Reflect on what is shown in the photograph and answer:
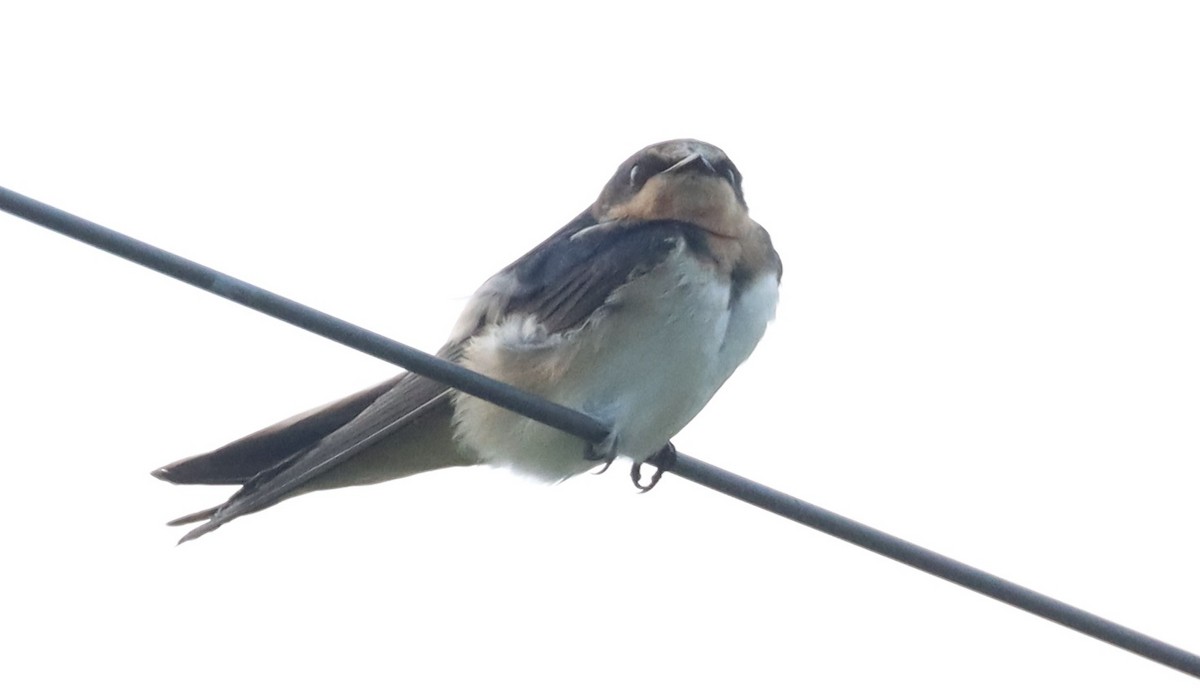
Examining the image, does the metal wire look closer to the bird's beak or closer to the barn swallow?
the barn swallow

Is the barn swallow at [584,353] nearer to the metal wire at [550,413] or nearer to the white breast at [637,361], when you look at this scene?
the white breast at [637,361]

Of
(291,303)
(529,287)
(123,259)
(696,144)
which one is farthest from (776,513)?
(696,144)

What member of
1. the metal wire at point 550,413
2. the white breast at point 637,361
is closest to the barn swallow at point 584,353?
the white breast at point 637,361

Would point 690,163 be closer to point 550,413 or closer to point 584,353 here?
point 584,353

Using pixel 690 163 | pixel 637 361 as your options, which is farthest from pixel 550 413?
pixel 690 163

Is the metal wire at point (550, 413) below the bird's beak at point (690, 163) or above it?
below

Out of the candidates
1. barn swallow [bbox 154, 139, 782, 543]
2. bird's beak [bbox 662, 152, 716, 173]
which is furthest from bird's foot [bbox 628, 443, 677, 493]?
bird's beak [bbox 662, 152, 716, 173]
